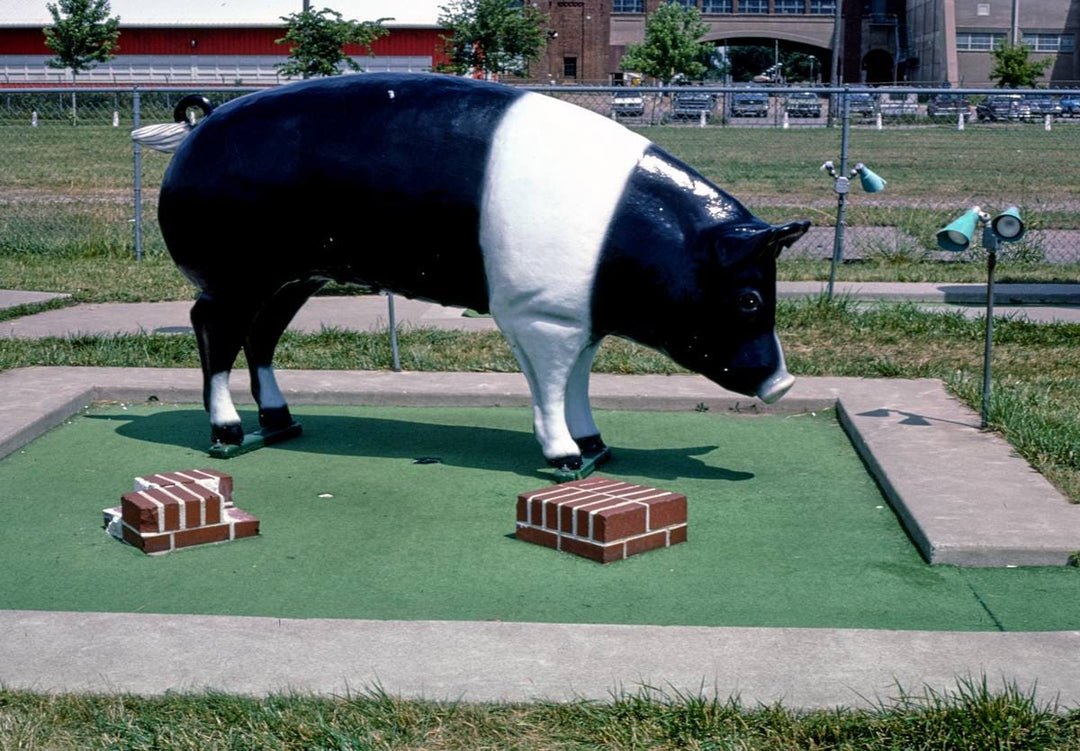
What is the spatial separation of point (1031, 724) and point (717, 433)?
3799mm

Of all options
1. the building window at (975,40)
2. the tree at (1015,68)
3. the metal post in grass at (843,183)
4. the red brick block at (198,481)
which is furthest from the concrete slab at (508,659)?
the building window at (975,40)

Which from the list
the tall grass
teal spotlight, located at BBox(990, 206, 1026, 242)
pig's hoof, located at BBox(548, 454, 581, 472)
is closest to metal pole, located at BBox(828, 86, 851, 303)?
teal spotlight, located at BBox(990, 206, 1026, 242)

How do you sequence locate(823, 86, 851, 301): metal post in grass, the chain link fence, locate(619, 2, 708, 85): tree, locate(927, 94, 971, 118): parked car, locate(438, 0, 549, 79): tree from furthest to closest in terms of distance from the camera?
locate(619, 2, 708, 85): tree → locate(438, 0, 549, 79): tree → locate(927, 94, 971, 118): parked car → the chain link fence → locate(823, 86, 851, 301): metal post in grass

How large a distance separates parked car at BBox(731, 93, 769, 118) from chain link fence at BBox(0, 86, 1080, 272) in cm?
28

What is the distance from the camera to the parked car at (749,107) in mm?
25188

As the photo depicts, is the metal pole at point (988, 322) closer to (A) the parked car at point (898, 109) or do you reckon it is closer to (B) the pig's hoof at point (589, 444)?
(B) the pig's hoof at point (589, 444)

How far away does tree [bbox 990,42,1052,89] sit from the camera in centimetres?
6400

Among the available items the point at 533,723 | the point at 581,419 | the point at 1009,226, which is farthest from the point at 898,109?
the point at 533,723

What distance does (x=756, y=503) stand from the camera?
5.89 meters

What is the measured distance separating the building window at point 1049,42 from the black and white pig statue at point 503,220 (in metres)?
68.1

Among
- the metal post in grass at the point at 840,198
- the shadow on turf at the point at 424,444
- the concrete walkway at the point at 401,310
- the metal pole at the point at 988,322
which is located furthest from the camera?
the metal post in grass at the point at 840,198

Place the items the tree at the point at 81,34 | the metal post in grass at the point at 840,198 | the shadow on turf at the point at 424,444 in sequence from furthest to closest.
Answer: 1. the tree at the point at 81,34
2. the metal post in grass at the point at 840,198
3. the shadow on turf at the point at 424,444

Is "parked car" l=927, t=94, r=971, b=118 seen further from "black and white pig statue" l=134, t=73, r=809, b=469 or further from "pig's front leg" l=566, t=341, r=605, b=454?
"black and white pig statue" l=134, t=73, r=809, b=469

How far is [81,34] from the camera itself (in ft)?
162
